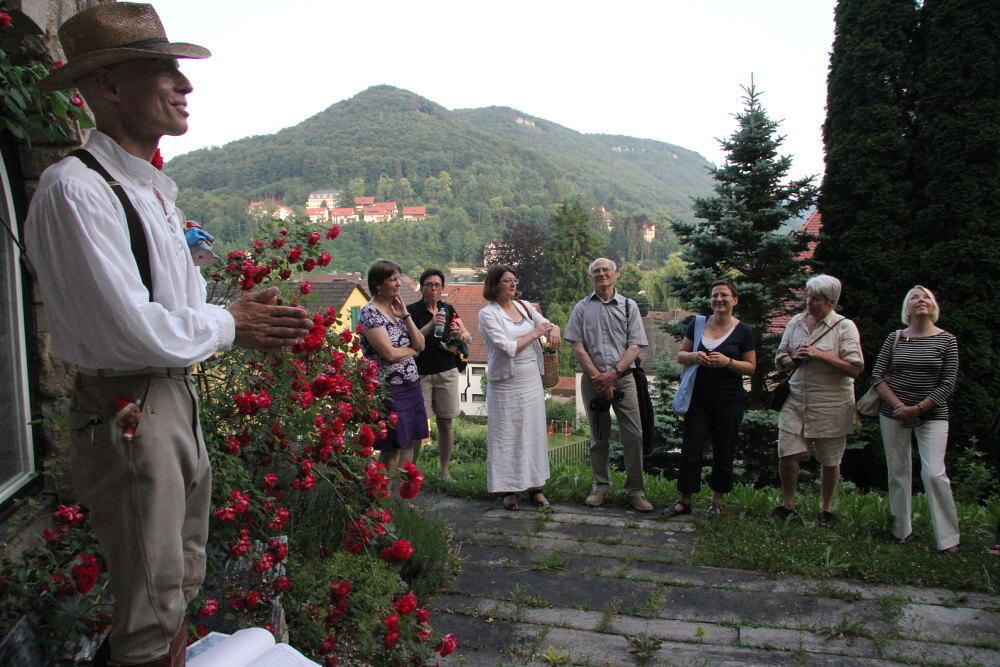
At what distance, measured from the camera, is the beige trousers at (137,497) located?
1772 mm

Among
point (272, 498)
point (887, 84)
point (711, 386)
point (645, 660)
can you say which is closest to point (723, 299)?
point (711, 386)

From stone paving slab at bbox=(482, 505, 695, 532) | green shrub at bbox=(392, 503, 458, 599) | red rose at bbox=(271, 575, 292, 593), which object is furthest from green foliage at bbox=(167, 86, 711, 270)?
red rose at bbox=(271, 575, 292, 593)

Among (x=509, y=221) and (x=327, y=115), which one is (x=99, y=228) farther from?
(x=327, y=115)

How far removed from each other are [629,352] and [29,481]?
4098 millimetres

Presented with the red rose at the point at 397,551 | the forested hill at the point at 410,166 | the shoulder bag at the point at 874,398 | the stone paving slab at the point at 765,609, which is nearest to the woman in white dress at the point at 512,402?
the stone paving slab at the point at 765,609

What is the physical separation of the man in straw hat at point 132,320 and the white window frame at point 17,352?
1.72 meters

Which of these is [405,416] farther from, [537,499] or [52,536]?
[52,536]

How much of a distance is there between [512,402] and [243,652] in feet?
12.7

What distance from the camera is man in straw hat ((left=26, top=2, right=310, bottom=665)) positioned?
5.61 feet

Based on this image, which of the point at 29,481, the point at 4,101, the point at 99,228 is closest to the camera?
the point at 99,228

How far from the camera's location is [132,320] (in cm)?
168

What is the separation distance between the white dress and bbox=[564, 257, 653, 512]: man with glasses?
0.42 m

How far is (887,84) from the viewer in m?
8.44

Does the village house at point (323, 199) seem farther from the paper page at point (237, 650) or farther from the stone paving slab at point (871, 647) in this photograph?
the paper page at point (237, 650)
